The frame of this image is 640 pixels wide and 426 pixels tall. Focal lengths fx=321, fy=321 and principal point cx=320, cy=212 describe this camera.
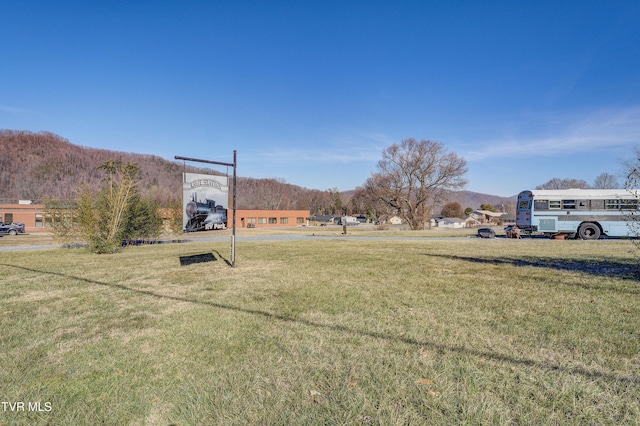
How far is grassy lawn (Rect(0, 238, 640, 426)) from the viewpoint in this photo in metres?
2.64

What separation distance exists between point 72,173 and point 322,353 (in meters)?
135

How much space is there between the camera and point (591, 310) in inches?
211

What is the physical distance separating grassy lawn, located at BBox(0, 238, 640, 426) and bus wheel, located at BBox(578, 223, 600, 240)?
17672 mm

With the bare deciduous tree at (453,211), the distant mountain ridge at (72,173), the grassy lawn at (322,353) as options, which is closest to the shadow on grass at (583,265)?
the grassy lawn at (322,353)

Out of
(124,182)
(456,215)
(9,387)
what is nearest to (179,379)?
(9,387)

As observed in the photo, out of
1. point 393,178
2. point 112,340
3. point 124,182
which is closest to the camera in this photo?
point 112,340

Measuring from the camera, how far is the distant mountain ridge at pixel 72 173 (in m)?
98.9

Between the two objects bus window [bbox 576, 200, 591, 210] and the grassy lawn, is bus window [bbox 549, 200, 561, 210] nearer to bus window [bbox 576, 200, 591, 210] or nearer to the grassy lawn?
bus window [bbox 576, 200, 591, 210]

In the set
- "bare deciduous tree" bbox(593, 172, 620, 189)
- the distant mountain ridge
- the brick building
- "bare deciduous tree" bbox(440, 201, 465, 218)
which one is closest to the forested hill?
the distant mountain ridge

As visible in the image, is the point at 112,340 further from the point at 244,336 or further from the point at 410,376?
the point at 410,376

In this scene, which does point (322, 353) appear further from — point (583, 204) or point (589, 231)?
point (589, 231)

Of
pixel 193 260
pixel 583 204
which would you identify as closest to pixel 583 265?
pixel 193 260

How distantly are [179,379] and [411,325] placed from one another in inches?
123

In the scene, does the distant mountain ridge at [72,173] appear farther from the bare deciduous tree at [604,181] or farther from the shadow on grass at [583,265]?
the shadow on grass at [583,265]
